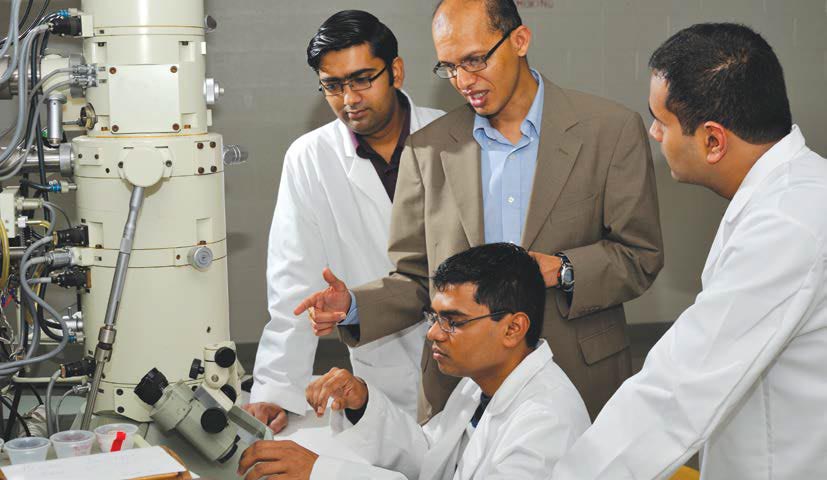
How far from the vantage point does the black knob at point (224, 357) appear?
1.79 m

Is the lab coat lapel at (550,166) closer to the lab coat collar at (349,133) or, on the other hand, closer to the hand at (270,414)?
the lab coat collar at (349,133)

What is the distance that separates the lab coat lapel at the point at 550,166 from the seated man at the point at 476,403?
16cm

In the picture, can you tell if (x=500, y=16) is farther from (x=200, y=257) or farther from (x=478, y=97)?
(x=200, y=257)

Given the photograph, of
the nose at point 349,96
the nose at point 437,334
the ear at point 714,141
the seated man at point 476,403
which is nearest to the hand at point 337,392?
the seated man at point 476,403

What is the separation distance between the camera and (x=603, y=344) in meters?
1.84

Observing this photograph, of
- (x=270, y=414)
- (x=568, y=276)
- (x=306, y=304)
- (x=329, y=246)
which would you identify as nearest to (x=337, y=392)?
(x=306, y=304)

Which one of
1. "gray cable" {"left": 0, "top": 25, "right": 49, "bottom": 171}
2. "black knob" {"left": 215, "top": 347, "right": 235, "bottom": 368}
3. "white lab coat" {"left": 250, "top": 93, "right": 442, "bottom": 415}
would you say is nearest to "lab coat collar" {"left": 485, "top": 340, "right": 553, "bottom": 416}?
"black knob" {"left": 215, "top": 347, "right": 235, "bottom": 368}

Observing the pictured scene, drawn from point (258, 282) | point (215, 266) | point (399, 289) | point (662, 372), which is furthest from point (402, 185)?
point (258, 282)

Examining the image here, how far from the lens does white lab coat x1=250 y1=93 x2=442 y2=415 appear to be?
2.10m

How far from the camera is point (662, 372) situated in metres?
1.14

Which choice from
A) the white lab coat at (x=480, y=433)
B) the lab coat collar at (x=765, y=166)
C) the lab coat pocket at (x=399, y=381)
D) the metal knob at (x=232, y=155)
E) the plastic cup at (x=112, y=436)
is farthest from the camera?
the lab coat pocket at (x=399, y=381)

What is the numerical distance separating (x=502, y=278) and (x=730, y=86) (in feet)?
1.77

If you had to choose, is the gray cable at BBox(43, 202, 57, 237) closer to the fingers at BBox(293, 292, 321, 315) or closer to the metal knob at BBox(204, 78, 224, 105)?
the metal knob at BBox(204, 78, 224, 105)

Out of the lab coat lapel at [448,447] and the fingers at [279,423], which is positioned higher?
the lab coat lapel at [448,447]
